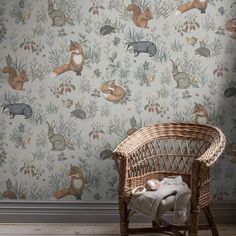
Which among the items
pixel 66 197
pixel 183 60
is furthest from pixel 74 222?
pixel 183 60

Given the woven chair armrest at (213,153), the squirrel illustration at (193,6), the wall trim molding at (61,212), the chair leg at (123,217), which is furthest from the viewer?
the wall trim molding at (61,212)

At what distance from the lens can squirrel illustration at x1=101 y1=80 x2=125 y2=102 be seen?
2740 millimetres

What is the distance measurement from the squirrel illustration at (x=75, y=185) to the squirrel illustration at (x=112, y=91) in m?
0.52

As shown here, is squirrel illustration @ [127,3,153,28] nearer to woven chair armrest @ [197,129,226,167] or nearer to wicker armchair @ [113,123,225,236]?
wicker armchair @ [113,123,225,236]

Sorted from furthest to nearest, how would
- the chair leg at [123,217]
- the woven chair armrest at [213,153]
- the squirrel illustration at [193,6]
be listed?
the squirrel illustration at [193,6] → the chair leg at [123,217] → the woven chair armrest at [213,153]

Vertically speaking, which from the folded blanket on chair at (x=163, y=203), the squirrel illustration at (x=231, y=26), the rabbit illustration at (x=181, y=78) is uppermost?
the squirrel illustration at (x=231, y=26)

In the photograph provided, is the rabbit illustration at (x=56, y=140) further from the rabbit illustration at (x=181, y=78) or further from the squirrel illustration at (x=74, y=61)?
the rabbit illustration at (x=181, y=78)

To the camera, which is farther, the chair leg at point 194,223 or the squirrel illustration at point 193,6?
the squirrel illustration at point 193,6

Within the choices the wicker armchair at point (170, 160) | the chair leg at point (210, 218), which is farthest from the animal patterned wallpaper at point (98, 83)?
the chair leg at point (210, 218)

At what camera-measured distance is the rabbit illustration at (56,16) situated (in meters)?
2.68

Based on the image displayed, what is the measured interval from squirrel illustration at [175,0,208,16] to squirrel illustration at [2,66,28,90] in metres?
1.08

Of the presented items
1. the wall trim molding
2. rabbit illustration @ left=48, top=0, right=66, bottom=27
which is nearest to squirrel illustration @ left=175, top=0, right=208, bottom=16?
rabbit illustration @ left=48, top=0, right=66, bottom=27

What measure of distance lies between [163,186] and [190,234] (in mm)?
318

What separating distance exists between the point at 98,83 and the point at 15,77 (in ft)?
1.79
